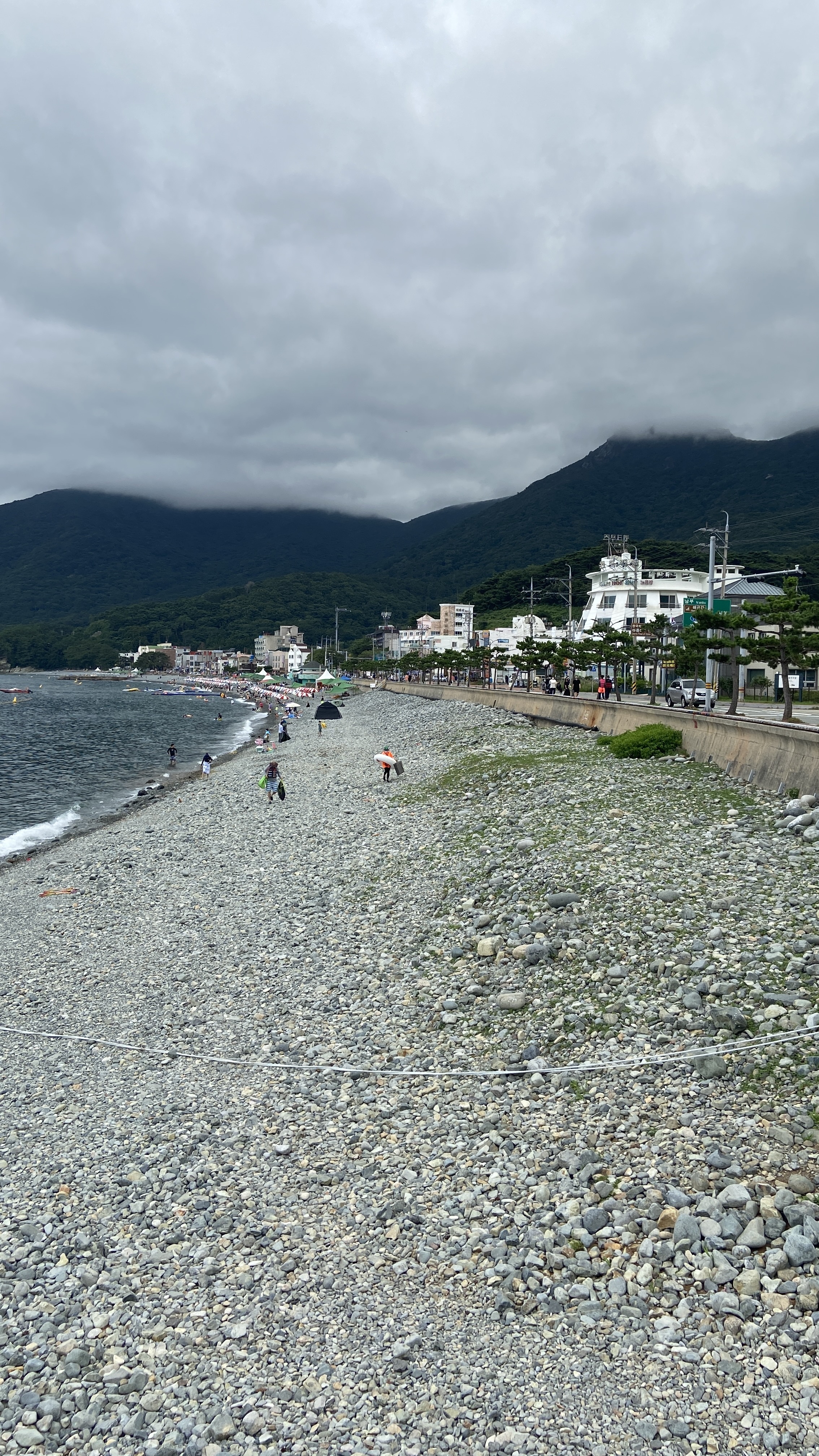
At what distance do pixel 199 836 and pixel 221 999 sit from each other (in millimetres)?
17698

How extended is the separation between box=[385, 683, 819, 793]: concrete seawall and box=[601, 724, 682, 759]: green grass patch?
0.35m

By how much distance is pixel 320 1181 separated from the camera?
969 centimetres

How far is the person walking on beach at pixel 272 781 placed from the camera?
130ft

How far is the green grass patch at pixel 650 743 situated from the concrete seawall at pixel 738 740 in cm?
35

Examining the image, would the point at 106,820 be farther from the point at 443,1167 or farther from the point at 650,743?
the point at 443,1167

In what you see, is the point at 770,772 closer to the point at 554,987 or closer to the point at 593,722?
the point at 554,987

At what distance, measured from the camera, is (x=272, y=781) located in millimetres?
39906

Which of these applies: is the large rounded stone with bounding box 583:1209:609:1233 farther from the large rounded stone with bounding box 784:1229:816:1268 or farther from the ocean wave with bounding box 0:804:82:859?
the ocean wave with bounding box 0:804:82:859

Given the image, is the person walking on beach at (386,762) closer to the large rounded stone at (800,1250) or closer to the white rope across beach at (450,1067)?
the white rope across beach at (450,1067)

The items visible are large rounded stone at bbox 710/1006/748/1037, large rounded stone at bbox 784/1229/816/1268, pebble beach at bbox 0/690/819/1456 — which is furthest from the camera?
large rounded stone at bbox 710/1006/748/1037

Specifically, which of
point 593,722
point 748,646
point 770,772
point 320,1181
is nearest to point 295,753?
point 593,722

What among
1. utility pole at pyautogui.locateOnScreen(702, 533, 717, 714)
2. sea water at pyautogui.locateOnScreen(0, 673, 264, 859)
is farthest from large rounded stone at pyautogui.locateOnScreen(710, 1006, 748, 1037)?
sea water at pyautogui.locateOnScreen(0, 673, 264, 859)

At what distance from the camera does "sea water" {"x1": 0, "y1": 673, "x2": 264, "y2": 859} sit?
4366cm

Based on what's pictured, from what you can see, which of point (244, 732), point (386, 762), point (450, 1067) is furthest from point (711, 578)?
point (244, 732)
